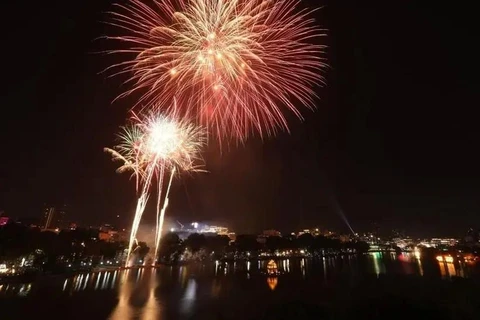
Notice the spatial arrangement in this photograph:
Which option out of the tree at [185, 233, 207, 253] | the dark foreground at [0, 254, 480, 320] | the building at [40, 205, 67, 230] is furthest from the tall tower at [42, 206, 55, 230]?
the dark foreground at [0, 254, 480, 320]

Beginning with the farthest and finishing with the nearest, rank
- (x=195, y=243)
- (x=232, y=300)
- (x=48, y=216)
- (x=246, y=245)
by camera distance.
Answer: (x=48, y=216)
(x=246, y=245)
(x=195, y=243)
(x=232, y=300)

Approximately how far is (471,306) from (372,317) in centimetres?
507

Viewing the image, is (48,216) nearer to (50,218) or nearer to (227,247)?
(50,218)

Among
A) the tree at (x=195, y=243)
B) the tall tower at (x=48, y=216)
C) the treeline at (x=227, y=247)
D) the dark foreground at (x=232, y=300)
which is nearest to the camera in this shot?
the dark foreground at (x=232, y=300)

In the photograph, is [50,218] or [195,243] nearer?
[195,243]

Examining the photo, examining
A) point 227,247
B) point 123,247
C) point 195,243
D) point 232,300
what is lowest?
point 232,300

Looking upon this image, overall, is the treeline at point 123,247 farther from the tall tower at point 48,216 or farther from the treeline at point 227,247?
the tall tower at point 48,216

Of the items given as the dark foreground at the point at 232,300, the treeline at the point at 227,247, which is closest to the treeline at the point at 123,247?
the treeline at the point at 227,247

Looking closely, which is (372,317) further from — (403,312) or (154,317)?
(154,317)

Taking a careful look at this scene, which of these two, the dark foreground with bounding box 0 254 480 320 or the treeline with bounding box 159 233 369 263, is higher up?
the treeline with bounding box 159 233 369 263

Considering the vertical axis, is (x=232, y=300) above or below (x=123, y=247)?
below

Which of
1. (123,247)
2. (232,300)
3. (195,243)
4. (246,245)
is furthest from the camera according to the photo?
(246,245)

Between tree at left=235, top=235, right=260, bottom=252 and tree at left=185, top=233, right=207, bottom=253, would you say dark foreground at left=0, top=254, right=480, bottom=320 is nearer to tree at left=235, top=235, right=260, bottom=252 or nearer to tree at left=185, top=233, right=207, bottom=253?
tree at left=185, top=233, right=207, bottom=253

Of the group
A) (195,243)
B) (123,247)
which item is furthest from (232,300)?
(195,243)
